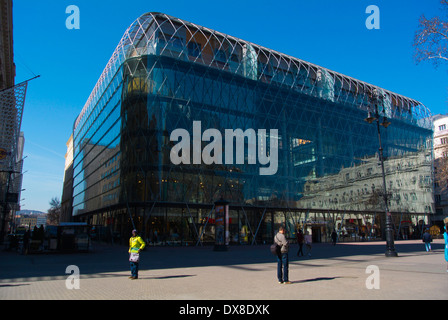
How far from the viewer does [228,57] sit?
41.8 metres

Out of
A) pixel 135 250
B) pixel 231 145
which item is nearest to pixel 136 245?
pixel 135 250

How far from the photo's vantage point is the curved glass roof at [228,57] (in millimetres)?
37812

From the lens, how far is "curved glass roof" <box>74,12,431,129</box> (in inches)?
1489

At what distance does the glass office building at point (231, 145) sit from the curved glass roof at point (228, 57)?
16cm

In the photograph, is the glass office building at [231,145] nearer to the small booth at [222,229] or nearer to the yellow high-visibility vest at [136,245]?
the small booth at [222,229]

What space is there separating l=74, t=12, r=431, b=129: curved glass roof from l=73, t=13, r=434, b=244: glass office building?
163 mm

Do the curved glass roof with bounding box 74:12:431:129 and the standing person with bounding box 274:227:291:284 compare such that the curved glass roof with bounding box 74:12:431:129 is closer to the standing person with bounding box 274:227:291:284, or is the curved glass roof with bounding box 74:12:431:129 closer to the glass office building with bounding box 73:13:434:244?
the glass office building with bounding box 73:13:434:244

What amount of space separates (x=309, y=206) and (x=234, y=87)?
18028mm

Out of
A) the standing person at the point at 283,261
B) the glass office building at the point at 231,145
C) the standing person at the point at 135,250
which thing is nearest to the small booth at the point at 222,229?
the glass office building at the point at 231,145

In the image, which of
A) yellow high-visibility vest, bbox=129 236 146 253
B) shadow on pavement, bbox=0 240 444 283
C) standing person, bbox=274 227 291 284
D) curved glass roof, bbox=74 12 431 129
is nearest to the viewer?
standing person, bbox=274 227 291 284

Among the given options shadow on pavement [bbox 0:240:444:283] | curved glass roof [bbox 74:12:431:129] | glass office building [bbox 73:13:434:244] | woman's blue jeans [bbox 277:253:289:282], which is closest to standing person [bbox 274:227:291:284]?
woman's blue jeans [bbox 277:253:289:282]

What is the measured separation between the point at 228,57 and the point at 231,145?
11483 millimetres

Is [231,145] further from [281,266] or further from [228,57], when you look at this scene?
[281,266]
